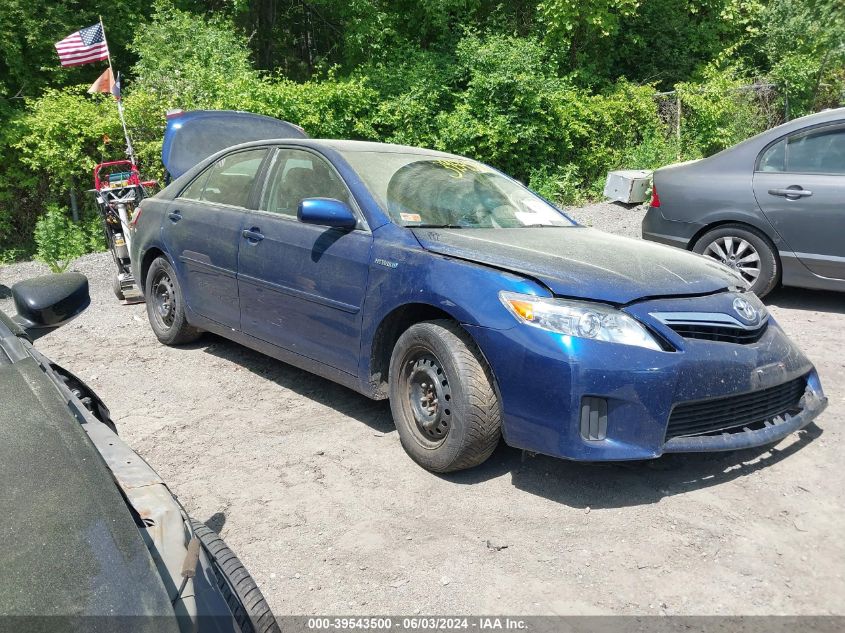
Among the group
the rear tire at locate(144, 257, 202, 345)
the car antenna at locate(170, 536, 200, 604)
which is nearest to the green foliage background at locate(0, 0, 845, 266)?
the rear tire at locate(144, 257, 202, 345)

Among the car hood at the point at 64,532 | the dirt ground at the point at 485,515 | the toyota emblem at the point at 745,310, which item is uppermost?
the car hood at the point at 64,532

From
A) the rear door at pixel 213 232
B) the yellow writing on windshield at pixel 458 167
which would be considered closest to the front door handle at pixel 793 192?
the yellow writing on windshield at pixel 458 167

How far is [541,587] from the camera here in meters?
3.00

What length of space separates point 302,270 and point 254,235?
0.59 metres

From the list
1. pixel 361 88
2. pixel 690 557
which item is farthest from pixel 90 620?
pixel 361 88

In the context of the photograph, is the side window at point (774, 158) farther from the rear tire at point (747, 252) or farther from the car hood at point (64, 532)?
the car hood at point (64, 532)

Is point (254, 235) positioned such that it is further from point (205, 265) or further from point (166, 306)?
point (166, 306)

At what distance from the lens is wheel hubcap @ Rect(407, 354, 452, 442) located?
3777 millimetres

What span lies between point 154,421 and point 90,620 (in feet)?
11.3

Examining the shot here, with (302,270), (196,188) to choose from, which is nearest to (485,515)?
(302,270)

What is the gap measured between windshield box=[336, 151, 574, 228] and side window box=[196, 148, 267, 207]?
869 mm

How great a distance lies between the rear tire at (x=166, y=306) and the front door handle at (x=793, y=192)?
497 cm

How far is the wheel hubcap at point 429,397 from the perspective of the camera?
3.78m

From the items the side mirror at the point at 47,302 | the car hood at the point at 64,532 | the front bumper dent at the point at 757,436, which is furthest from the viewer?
the front bumper dent at the point at 757,436
